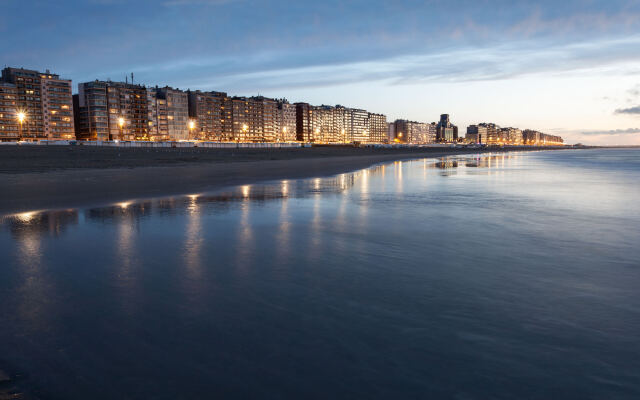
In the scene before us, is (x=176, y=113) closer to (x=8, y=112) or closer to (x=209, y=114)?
(x=209, y=114)

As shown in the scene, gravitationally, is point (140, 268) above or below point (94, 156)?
below

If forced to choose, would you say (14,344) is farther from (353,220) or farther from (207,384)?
(353,220)

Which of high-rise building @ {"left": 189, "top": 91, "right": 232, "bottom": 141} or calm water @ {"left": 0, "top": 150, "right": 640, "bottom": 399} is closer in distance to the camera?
calm water @ {"left": 0, "top": 150, "right": 640, "bottom": 399}

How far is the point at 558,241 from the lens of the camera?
9.00 meters

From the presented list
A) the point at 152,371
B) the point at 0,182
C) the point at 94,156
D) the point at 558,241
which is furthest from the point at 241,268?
the point at 94,156

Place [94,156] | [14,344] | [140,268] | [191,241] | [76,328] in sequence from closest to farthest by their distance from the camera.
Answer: [14,344] → [76,328] → [140,268] → [191,241] → [94,156]

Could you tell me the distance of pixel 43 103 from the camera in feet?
451

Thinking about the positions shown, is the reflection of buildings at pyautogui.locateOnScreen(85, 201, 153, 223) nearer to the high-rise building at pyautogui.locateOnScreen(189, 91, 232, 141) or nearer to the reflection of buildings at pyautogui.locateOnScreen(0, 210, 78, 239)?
the reflection of buildings at pyautogui.locateOnScreen(0, 210, 78, 239)

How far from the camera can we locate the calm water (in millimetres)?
3574

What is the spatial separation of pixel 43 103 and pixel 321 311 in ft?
537

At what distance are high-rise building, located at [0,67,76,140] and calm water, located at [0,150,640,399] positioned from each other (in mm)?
152922

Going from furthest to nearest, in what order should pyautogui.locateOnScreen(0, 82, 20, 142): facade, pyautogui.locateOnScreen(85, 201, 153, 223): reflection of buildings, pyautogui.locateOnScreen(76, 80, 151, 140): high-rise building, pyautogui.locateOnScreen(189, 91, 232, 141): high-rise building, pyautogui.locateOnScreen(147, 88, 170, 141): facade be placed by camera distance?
pyautogui.locateOnScreen(189, 91, 232, 141): high-rise building → pyautogui.locateOnScreen(147, 88, 170, 141): facade → pyautogui.locateOnScreen(76, 80, 151, 140): high-rise building → pyautogui.locateOnScreen(0, 82, 20, 142): facade → pyautogui.locateOnScreen(85, 201, 153, 223): reflection of buildings

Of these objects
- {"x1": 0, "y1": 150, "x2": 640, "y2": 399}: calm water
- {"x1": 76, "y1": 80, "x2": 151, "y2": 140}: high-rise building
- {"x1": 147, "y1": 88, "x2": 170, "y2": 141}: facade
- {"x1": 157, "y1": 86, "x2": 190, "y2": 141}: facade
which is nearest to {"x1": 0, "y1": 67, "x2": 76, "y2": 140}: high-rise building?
{"x1": 76, "y1": 80, "x2": 151, "y2": 140}: high-rise building

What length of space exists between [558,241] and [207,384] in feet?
26.9
